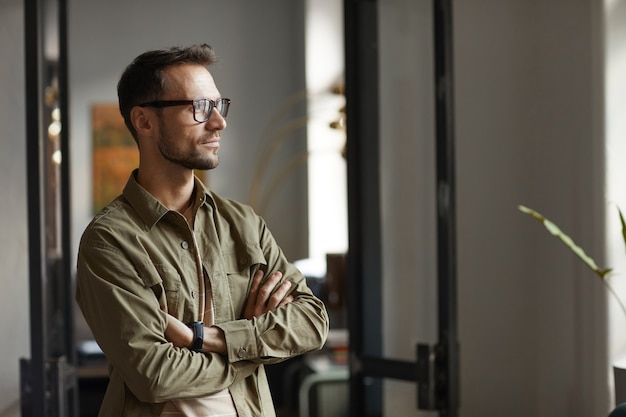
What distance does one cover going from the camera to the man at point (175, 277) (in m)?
1.55

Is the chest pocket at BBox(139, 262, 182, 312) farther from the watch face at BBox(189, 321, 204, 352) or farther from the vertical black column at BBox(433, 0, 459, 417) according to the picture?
the vertical black column at BBox(433, 0, 459, 417)

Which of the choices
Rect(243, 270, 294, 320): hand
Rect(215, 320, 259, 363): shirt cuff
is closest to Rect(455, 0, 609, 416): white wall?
Rect(243, 270, 294, 320): hand

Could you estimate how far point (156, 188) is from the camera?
164 centimetres

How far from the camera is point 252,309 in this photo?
1699 millimetres

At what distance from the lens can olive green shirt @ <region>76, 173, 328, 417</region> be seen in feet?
5.05

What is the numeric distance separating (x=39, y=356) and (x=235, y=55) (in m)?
5.06

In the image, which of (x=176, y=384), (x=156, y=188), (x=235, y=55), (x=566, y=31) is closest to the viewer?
(x=176, y=384)

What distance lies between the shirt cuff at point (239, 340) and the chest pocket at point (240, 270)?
6 centimetres

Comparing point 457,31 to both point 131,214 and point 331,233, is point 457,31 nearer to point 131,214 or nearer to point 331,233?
point 131,214

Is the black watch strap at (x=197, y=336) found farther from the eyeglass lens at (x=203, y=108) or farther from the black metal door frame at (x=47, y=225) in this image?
the black metal door frame at (x=47, y=225)

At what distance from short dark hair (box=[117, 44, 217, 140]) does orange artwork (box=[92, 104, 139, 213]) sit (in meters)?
6.32

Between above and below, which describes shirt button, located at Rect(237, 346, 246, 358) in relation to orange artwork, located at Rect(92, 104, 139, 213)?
below

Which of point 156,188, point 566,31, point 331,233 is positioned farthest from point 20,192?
point 331,233

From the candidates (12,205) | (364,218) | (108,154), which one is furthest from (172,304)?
(108,154)
